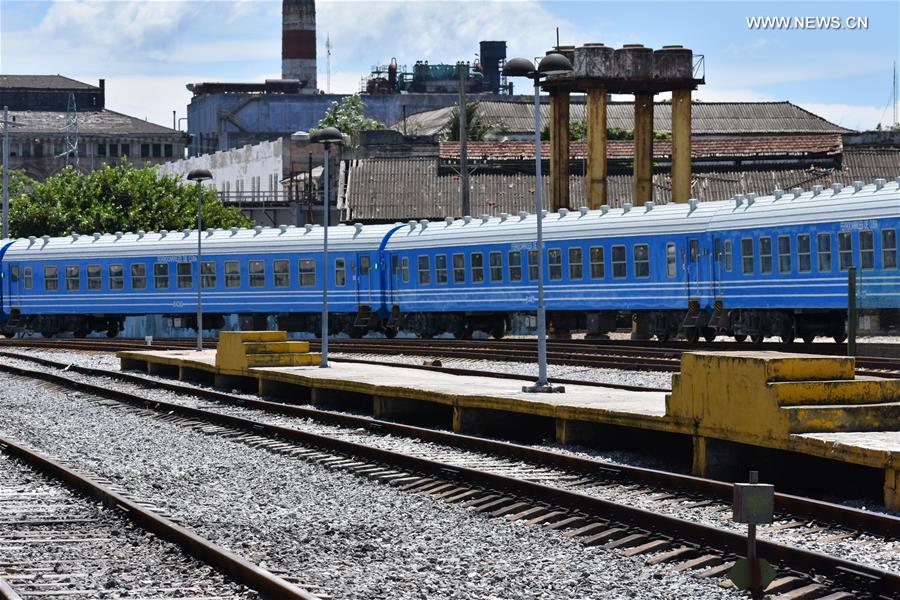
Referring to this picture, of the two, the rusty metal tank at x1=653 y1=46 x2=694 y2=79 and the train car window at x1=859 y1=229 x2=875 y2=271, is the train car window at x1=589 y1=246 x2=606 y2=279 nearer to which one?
the train car window at x1=859 y1=229 x2=875 y2=271

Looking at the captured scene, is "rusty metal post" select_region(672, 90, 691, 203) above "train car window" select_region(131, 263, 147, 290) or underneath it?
above

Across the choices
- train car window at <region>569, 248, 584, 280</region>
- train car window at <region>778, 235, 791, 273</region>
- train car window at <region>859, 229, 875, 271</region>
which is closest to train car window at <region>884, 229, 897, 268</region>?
train car window at <region>859, 229, 875, 271</region>

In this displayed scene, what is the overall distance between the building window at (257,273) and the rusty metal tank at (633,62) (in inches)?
471

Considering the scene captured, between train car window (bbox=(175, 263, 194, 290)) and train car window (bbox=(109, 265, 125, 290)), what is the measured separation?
204 centimetres

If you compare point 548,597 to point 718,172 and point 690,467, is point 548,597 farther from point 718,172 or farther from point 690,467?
point 718,172

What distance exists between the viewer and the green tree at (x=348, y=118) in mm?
106206

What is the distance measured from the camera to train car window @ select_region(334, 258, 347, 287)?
43750 mm

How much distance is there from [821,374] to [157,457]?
7.35 metres

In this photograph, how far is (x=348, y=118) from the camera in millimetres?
109562

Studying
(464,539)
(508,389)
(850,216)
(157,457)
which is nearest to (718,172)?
(850,216)

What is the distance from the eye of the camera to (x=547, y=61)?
2030 centimetres

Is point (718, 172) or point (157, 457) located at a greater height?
point (718, 172)

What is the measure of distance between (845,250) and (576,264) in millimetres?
8554

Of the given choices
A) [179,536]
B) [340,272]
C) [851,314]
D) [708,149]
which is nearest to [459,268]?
[340,272]
